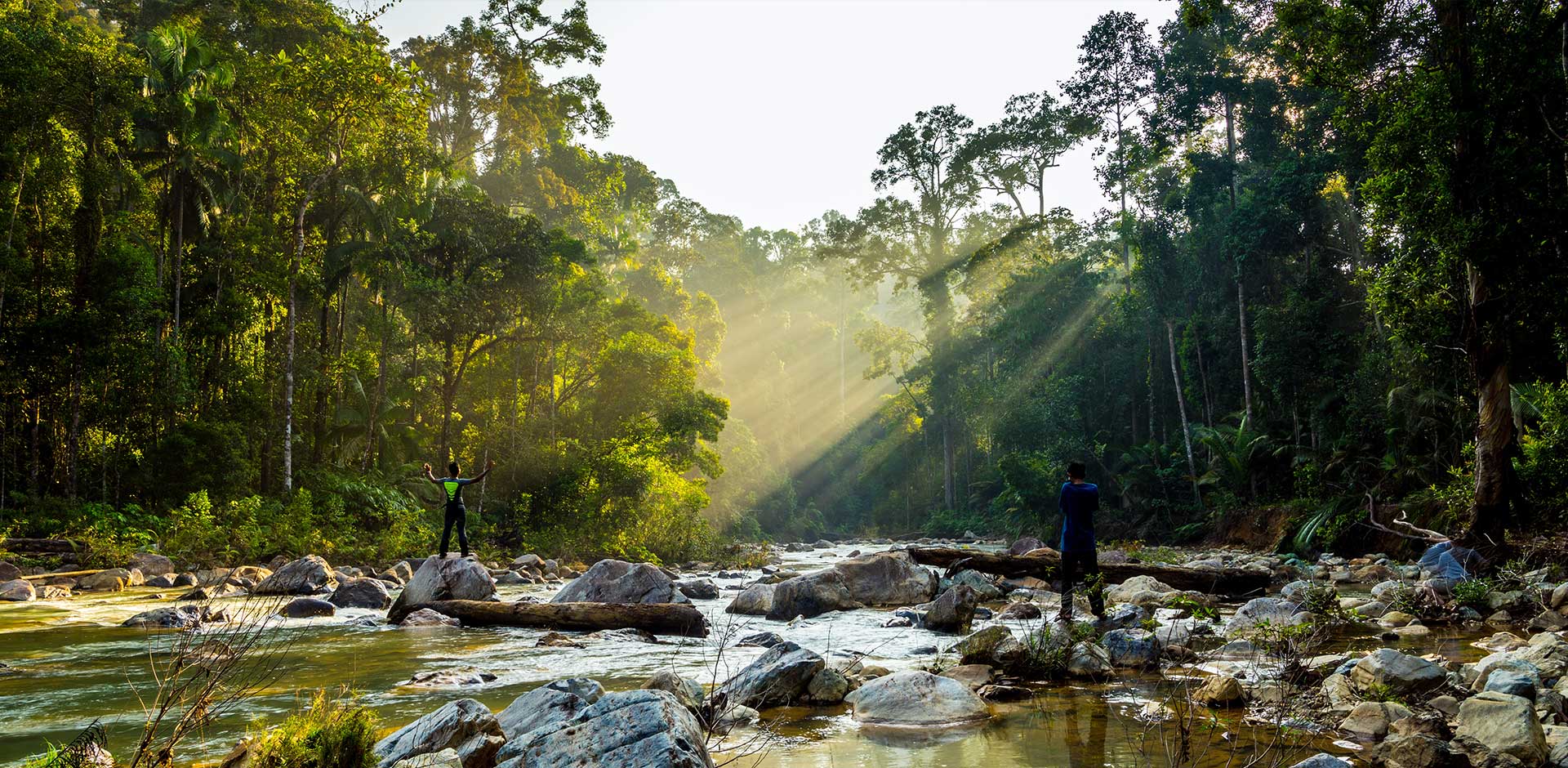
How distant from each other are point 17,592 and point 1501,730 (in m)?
15.1

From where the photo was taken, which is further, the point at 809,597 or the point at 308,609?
the point at 809,597

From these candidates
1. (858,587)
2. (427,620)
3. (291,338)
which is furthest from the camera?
(291,338)

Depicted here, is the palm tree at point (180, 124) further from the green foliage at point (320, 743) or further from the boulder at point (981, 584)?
the green foliage at point (320, 743)

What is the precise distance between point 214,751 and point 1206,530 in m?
25.0

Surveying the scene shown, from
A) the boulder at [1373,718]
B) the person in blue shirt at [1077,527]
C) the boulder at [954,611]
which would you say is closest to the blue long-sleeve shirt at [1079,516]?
the person in blue shirt at [1077,527]

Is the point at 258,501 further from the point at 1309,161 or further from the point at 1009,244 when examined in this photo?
the point at 1009,244

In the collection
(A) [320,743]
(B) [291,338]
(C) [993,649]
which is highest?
(B) [291,338]

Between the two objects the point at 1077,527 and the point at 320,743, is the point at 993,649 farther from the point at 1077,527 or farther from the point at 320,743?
the point at 320,743

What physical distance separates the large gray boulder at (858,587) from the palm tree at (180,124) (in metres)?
14.4

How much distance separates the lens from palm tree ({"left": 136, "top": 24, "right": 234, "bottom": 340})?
17.0m

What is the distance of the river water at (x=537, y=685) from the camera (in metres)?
4.36

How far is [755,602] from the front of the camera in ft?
36.8

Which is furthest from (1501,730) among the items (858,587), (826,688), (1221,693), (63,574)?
(63,574)

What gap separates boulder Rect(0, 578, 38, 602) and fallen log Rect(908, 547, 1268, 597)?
12005mm
